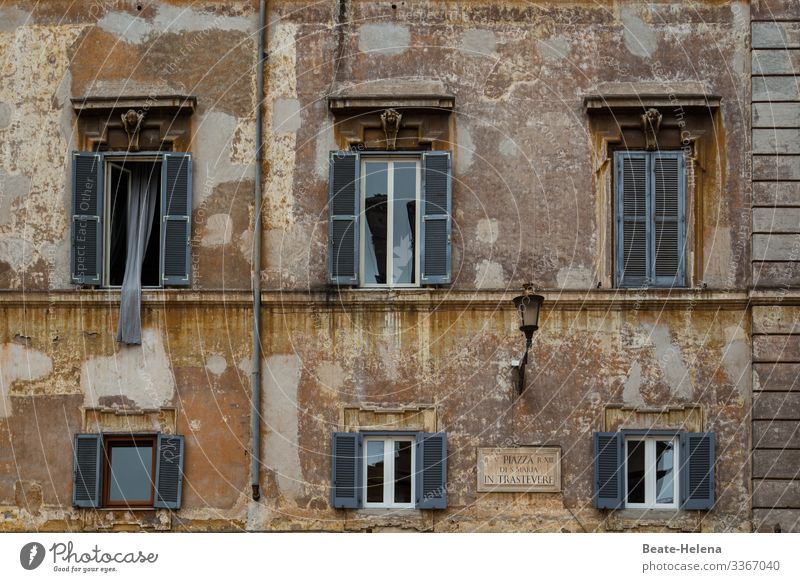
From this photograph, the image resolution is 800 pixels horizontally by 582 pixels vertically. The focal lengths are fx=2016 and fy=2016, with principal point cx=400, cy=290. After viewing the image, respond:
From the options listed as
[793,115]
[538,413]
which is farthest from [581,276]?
[793,115]

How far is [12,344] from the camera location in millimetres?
24078

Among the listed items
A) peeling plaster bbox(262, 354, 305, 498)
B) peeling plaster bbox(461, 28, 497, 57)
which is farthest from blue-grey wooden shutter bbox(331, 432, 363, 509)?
peeling plaster bbox(461, 28, 497, 57)

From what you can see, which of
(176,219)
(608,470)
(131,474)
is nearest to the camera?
(608,470)

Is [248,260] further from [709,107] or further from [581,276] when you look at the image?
[709,107]

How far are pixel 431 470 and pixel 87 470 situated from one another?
406 centimetres

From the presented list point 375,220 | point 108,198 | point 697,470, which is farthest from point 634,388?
point 108,198

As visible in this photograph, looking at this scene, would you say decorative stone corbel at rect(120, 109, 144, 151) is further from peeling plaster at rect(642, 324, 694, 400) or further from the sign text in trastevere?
peeling plaster at rect(642, 324, 694, 400)

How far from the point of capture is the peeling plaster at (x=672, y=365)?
23781mm

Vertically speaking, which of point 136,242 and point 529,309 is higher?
point 136,242

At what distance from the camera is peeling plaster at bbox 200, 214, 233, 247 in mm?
24203

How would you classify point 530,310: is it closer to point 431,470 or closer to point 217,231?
point 431,470

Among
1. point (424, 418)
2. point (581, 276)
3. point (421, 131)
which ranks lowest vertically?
point (424, 418)

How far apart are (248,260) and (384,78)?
276 cm

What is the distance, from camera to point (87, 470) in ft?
78.0
